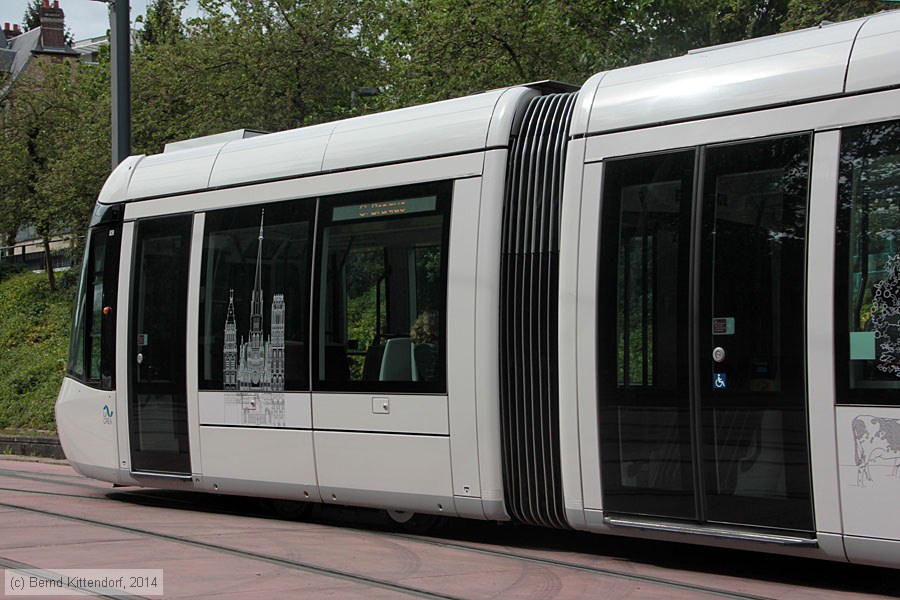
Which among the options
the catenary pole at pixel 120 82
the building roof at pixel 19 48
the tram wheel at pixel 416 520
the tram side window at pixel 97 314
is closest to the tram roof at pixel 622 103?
the tram side window at pixel 97 314

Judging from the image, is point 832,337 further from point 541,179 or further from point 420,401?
point 420,401

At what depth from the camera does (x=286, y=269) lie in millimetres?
9484

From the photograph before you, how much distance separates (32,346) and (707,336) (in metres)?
24.9

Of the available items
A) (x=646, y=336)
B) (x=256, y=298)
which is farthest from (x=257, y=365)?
(x=646, y=336)

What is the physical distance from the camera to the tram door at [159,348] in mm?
10352

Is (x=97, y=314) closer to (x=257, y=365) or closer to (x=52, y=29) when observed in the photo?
(x=257, y=365)

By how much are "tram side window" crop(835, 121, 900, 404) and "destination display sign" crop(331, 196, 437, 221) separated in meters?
3.13

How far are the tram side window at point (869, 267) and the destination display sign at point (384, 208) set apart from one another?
10.3 feet

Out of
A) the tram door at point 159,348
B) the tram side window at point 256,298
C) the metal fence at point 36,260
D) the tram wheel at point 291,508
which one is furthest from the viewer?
the metal fence at point 36,260

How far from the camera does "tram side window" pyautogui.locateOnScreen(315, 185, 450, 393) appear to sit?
333 inches

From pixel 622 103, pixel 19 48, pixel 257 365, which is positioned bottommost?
pixel 257 365

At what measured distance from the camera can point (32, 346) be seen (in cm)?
2881

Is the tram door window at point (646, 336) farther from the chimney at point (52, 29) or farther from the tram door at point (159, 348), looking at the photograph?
the chimney at point (52, 29)

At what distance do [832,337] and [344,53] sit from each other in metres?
19.7
